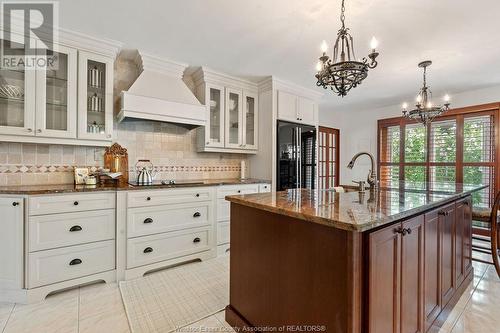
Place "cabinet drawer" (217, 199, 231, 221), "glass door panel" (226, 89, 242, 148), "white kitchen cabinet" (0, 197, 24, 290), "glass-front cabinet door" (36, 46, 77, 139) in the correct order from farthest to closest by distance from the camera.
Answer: "glass door panel" (226, 89, 242, 148) → "cabinet drawer" (217, 199, 231, 221) → "glass-front cabinet door" (36, 46, 77, 139) → "white kitchen cabinet" (0, 197, 24, 290)

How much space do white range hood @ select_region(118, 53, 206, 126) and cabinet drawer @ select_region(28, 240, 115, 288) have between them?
1.33m

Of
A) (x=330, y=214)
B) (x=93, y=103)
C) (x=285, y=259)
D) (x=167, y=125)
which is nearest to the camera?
(x=330, y=214)

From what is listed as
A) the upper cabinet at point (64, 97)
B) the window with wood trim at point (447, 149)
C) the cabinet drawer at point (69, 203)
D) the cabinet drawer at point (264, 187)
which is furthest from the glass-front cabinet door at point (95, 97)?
the window with wood trim at point (447, 149)

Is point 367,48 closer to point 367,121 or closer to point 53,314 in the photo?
point 367,121

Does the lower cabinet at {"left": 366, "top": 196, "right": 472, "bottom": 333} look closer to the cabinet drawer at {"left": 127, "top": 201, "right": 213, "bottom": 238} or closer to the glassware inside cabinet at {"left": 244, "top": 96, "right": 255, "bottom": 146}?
→ the cabinet drawer at {"left": 127, "top": 201, "right": 213, "bottom": 238}

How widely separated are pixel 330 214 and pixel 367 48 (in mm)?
2329

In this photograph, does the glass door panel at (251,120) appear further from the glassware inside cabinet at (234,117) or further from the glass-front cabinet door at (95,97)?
the glass-front cabinet door at (95,97)

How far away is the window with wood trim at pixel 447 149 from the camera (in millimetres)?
4094

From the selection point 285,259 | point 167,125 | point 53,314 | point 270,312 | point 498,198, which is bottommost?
point 53,314

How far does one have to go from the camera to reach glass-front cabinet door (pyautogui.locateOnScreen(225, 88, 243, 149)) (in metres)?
3.58

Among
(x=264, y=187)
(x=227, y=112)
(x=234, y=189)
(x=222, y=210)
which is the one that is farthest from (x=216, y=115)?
(x=222, y=210)

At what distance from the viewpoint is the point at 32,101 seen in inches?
90.0

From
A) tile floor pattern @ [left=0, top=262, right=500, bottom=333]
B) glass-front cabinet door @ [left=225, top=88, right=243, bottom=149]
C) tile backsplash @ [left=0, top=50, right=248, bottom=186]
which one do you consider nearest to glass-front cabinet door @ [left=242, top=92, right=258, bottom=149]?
glass-front cabinet door @ [left=225, top=88, right=243, bottom=149]

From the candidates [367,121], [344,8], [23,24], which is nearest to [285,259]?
[344,8]
